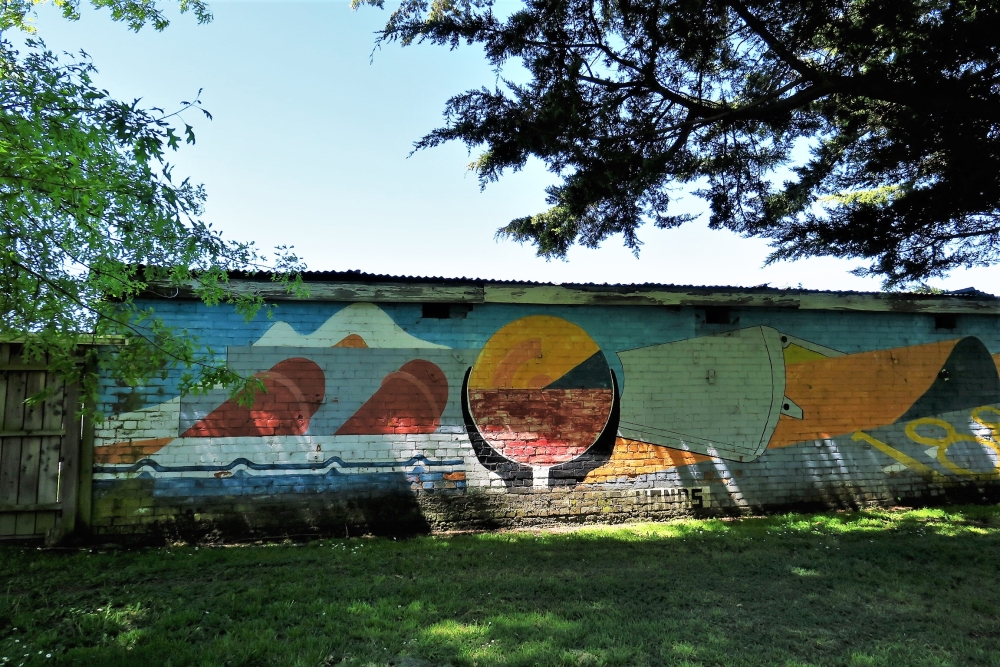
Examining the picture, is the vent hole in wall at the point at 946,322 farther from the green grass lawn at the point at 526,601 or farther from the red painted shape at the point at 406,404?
the red painted shape at the point at 406,404

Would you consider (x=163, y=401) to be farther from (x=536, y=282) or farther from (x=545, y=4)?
(x=545, y=4)

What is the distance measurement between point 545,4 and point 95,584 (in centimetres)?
643

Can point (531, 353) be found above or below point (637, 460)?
above

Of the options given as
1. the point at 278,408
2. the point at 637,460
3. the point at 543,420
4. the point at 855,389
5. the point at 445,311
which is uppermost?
the point at 445,311

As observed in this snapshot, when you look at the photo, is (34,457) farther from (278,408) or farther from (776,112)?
(776,112)

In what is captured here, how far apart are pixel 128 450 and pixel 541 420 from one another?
4.38 meters

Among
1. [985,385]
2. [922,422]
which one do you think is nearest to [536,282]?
[922,422]

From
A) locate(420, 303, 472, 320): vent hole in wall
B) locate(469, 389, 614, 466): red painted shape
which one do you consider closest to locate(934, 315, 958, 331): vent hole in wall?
locate(469, 389, 614, 466): red painted shape

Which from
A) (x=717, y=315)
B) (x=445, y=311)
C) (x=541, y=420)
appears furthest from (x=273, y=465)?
(x=717, y=315)

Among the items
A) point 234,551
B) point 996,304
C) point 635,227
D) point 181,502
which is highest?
point 635,227

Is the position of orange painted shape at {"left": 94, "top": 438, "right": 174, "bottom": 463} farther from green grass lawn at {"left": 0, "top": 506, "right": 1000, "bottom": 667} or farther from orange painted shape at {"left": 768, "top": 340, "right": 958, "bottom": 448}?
orange painted shape at {"left": 768, "top": 340, "right": 958, "bottom": 448}

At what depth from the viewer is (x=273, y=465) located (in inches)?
258

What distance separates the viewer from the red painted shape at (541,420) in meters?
7.06

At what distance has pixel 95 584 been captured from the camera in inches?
196
